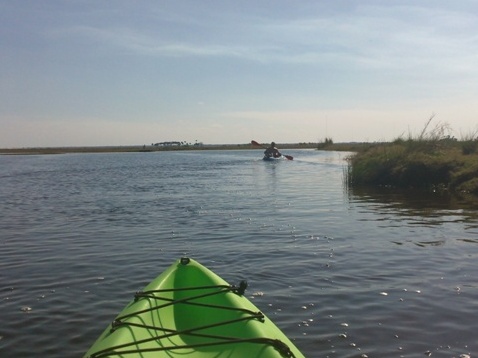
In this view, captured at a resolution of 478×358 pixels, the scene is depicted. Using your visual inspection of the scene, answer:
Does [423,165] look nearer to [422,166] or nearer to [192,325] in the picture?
[422,166]

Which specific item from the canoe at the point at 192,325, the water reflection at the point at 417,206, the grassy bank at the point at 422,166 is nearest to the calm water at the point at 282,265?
the water reflection at the point at 417,206

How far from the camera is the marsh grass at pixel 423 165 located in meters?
21.6

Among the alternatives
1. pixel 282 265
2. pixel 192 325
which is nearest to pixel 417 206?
pixel 282 265

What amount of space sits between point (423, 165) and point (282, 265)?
625 inches

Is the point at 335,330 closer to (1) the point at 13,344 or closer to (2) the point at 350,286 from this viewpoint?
(2) the point at 350,286

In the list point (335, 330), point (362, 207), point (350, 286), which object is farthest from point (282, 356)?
point (362, 207)

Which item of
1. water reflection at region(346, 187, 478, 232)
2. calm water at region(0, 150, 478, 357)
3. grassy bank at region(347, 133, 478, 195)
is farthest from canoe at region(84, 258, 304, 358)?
grassy bank at region(347, 133, 478, 195)

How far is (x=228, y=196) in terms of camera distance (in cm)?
2286

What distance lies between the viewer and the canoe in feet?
15.2

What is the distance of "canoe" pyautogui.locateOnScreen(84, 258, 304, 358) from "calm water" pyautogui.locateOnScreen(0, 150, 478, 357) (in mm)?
1082

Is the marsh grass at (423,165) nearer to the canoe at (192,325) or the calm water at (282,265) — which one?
the calm water at (282,265)

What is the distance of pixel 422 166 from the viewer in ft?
77.4

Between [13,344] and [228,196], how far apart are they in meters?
16.8

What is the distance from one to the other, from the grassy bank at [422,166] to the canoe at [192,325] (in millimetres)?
17113
